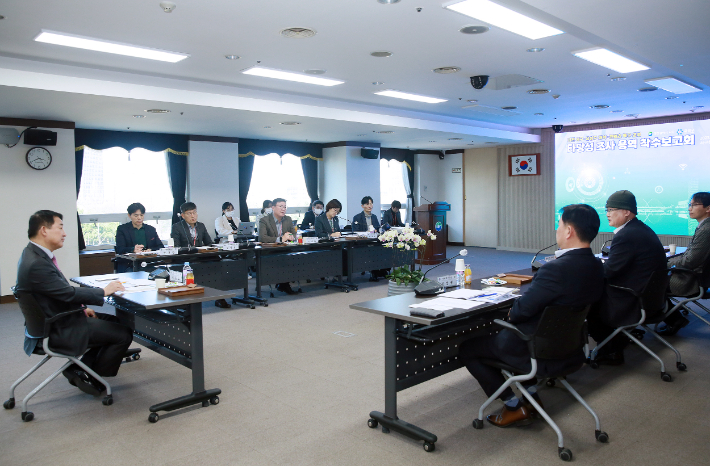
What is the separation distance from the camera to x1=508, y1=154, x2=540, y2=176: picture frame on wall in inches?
473

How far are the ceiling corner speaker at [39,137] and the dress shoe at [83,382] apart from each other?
15.6ft

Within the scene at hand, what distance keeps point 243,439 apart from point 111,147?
7556 mm

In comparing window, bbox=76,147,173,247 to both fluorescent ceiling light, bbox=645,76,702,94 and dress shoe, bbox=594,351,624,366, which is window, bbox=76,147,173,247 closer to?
dress shoe, bbox=594,351,624,366

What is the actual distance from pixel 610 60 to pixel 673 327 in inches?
112

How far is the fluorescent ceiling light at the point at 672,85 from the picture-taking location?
253 inches

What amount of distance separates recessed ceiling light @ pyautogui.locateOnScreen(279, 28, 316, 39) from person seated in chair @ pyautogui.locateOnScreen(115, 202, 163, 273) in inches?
112

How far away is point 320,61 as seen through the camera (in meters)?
5.45

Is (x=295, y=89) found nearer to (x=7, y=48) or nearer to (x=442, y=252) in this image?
(x=7, y=48)

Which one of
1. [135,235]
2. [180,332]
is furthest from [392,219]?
[180,332]

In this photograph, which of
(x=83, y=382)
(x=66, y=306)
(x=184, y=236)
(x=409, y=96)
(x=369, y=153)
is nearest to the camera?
(x=66, y=306)

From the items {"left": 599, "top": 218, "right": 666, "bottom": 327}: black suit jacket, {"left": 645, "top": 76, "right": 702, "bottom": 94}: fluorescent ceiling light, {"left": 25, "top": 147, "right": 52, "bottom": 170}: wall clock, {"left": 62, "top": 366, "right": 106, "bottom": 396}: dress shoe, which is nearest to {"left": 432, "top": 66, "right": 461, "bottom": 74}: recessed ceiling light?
{"left": 645, "top": 76, "right": 702, "bottom": 94}: fluorescent ceiling light

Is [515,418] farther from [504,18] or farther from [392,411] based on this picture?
[504,18]

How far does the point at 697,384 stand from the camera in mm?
3738

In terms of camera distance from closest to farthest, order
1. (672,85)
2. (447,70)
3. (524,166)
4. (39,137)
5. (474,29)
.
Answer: (474,29), (447,70), (672,85), (39,137), (524,166)
